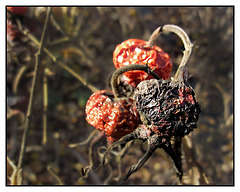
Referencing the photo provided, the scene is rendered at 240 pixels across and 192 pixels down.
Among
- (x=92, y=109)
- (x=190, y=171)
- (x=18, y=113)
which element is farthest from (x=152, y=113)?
(x=18, y=113)

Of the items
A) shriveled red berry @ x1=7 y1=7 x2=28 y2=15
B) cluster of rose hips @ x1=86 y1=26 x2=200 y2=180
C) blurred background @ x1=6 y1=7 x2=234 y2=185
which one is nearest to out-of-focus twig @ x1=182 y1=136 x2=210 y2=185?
cluster of rose hips @ x1=86 y1=26 x2=200 y2=180

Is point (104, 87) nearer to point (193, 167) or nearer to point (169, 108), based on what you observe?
point (193, 167)

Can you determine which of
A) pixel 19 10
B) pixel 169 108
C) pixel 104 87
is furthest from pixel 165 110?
pixel 104 87

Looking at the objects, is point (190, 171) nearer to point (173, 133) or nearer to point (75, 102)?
point (173, 133)

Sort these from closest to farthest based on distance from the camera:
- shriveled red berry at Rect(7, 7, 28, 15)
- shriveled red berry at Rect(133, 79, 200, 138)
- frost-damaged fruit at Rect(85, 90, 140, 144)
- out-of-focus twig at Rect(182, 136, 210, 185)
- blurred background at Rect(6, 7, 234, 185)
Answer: shriveled red berry at Rect(133, 79, 200, 138)
frost-damaged fruit at Rect(85, 90, 140, 144)
out-of-focus twig at Rect(182, 136, 210, 185)
shriveled red berry at Rect(7, 7, 28, 15)
blurred background at Rect(6, 7, 234, 185)

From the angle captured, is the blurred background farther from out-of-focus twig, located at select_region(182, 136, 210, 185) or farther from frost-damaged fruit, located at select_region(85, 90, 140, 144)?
frost-damaged fruit, located at select_region(85, 90, 140, 144)
